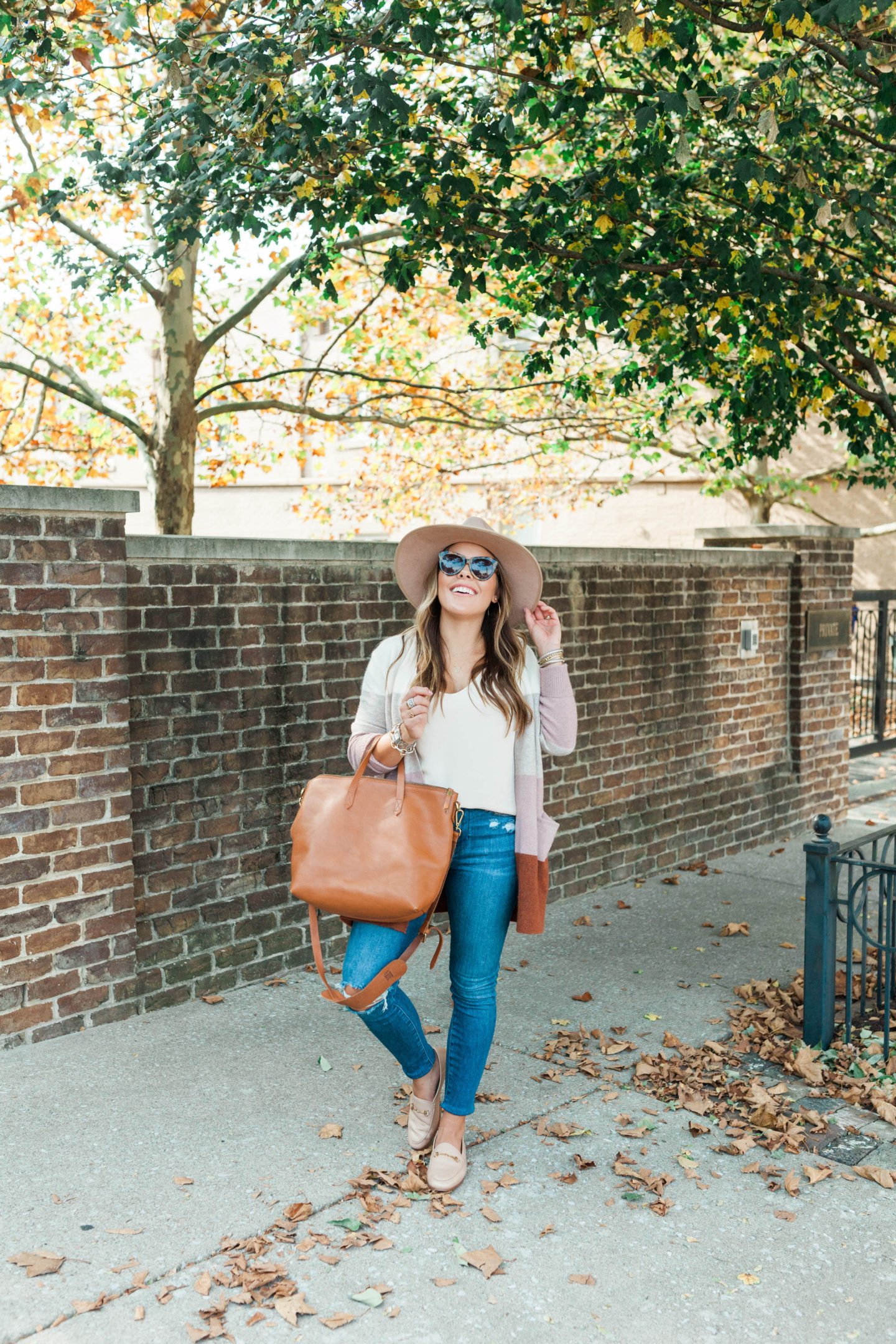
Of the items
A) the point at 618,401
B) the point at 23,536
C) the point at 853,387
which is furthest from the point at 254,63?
the point at 618,401

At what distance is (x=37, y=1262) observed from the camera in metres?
3.01

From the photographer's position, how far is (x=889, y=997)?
4566 millimetres

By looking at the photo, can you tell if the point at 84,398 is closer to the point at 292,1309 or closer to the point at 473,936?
the point at 473,936

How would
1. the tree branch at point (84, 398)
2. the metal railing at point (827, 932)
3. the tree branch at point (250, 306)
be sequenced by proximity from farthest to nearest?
the tree branch at point (250, 306) → the tree branch at point (84, 398) → the metal railing at point (827, 932)

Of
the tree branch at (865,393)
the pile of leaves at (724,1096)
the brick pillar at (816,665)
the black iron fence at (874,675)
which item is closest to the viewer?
the pile of leaves at (724,1096)

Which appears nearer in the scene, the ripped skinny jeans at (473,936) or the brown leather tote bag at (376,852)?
the brown leather tote bag at (376,852)

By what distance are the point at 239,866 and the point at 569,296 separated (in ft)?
11.4

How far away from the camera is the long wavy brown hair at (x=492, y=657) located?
3.42m

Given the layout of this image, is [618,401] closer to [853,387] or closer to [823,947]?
[853,387]

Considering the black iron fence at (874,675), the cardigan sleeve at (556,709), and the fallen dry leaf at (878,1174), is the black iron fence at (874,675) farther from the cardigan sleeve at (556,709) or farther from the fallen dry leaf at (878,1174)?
the cardigan sleeve at (556,709)

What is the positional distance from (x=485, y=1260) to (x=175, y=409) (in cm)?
717

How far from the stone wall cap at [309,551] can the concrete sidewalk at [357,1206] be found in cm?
185

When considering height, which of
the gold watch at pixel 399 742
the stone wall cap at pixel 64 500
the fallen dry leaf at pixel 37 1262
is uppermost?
the stone wall cap at pixel 64 500

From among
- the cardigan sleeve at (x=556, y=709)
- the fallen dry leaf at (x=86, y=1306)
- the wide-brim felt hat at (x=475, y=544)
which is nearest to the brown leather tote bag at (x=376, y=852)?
the cardigan sleeve at (x=556, y=709)
